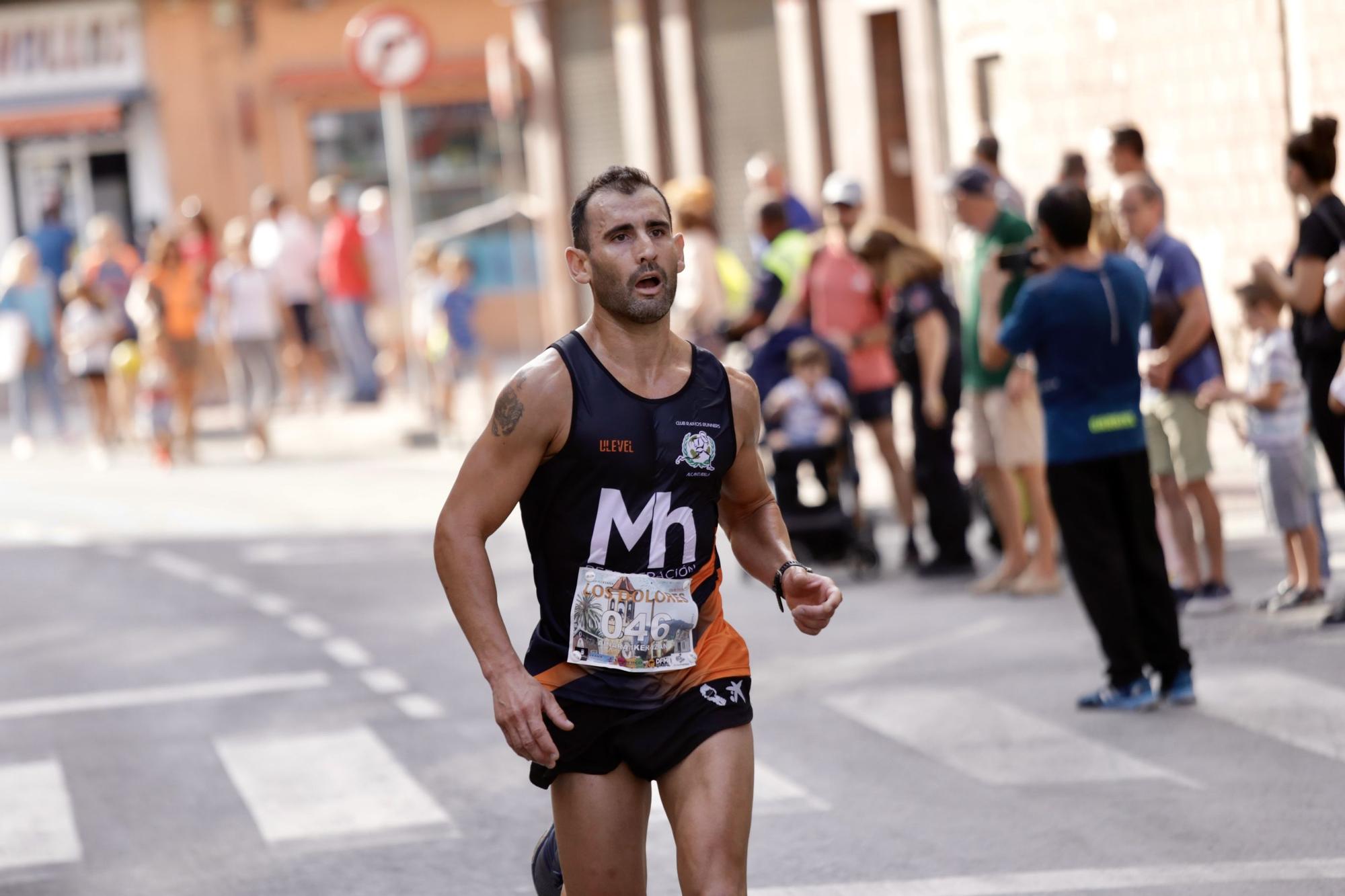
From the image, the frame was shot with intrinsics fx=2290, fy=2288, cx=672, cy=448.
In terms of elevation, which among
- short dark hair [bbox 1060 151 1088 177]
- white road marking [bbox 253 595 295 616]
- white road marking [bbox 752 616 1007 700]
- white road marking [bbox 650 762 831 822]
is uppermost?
short dark hair [bbox 1060 151 1088 177]

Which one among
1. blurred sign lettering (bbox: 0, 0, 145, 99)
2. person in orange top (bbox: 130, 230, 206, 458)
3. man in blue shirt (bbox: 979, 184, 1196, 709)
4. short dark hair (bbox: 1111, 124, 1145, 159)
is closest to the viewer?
man in blue shirt (bbox: 979, 184, 1196, 709)

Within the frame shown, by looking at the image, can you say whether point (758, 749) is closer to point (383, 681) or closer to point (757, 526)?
point (383, 681)

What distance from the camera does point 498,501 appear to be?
16.0 feet

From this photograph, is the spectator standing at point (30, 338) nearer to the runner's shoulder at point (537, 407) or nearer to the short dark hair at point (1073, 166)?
the short dark hair at point (1073, 166)

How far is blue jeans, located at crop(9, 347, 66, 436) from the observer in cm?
2380

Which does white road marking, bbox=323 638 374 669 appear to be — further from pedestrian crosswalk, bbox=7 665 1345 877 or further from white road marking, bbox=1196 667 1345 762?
white road marking, bbox=1196 667 1345 762

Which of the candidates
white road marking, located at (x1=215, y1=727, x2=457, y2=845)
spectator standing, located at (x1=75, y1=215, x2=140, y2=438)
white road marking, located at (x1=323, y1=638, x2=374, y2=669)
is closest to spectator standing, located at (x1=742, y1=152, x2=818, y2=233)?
white road marking, located at (x1=323, y1=638, x2=374, y2=669)

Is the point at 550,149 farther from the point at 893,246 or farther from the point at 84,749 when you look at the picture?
the point at 84,749

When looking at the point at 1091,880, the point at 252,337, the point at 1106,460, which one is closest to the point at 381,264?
the point at 252,337

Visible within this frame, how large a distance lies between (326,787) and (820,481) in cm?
469

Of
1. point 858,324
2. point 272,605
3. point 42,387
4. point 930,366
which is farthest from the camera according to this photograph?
point 42,387

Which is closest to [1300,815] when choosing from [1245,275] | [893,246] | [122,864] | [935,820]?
[935,820]

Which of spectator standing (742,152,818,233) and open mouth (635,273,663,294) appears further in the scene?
spectator standing (742,152,818,233)

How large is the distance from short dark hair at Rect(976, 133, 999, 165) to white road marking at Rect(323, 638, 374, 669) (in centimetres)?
487
